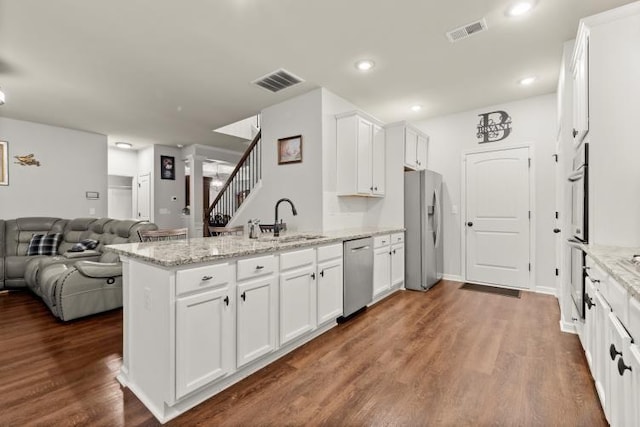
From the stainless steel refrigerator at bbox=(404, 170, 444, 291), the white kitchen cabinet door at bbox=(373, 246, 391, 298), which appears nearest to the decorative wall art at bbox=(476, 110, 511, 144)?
the stainless steel refrigerator at bbox=(404, 170, 444, 291)

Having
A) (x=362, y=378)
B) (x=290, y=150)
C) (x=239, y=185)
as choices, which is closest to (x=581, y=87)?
(x=362, y=378)

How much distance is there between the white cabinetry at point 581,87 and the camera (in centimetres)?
214

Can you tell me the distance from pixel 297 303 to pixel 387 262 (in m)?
1.77

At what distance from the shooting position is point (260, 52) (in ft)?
9.62

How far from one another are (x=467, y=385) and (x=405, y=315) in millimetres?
1289

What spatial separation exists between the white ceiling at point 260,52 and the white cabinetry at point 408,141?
14.8 inches

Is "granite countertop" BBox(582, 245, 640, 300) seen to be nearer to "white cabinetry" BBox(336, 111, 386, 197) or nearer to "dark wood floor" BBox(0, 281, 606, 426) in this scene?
"dark wood floor" BBox(0, 281, 606, 426)

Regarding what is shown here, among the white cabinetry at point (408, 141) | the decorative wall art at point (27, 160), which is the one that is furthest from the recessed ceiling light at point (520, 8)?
the decorative wall art at point (27, 160)

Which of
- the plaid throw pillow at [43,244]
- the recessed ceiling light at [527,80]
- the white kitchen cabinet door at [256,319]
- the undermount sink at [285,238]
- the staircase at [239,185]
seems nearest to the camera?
the white kitchen cabinet door at [256,319]

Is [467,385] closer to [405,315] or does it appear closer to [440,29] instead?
[405,315]

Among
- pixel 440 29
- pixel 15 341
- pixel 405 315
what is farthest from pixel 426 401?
pixel 15 341

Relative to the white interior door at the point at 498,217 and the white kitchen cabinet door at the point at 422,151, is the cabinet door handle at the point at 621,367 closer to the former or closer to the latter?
the white interior door at the point at 498,217

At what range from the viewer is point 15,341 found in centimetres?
263

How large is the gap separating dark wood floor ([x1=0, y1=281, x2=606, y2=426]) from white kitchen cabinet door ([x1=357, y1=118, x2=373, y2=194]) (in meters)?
1.74
